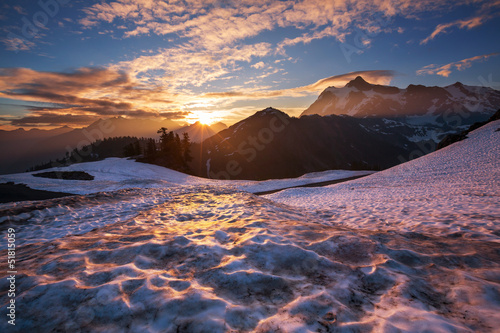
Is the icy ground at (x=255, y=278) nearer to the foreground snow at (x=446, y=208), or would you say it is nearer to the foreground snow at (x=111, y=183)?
the foreground snow at (x=446, y=208)

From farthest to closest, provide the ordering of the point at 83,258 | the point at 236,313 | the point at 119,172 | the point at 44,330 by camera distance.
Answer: the point at 119,172 < the point at 83,258 < the point at 236,313 < the point at 44,330

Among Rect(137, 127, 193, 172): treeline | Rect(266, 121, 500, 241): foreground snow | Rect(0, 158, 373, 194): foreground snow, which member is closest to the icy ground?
Rect(266, 121, 500, 241): foreground snow

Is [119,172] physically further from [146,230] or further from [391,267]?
[391,267]

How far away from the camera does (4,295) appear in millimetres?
3439

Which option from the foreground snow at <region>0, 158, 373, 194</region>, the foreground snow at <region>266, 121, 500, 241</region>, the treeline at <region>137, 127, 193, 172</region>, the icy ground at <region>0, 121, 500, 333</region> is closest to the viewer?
the icy ground at <region>0, 121, 500, 333</region>

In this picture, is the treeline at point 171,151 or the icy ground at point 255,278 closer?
the icy ground at point 255,278

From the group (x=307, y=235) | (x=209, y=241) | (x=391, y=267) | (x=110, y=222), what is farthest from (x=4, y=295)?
(x=391, y=267)

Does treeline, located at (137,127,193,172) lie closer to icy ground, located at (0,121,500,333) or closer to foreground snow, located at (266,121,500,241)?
foreground snow, located at (266,121,500,241)

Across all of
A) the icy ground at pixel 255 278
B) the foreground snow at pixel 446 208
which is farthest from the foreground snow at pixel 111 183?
the icy ground at pixel 255 278

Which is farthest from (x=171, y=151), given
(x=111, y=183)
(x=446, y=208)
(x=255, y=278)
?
(x=255, y=278)

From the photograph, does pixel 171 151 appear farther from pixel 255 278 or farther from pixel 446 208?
pixel 255 278

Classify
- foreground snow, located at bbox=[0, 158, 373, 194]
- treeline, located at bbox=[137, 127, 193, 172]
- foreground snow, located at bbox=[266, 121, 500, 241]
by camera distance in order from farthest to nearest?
treeline, located at bbox=[137, 127, 193, 172], foreground snow, located at bbox=[0, 158, 373, 194], foreground snow, located at bbox=[266, 121, 500, 241]

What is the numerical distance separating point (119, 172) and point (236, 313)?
4636 cm

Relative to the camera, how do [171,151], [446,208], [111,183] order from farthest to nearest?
[171,151] < [111,183] < [446,208]
